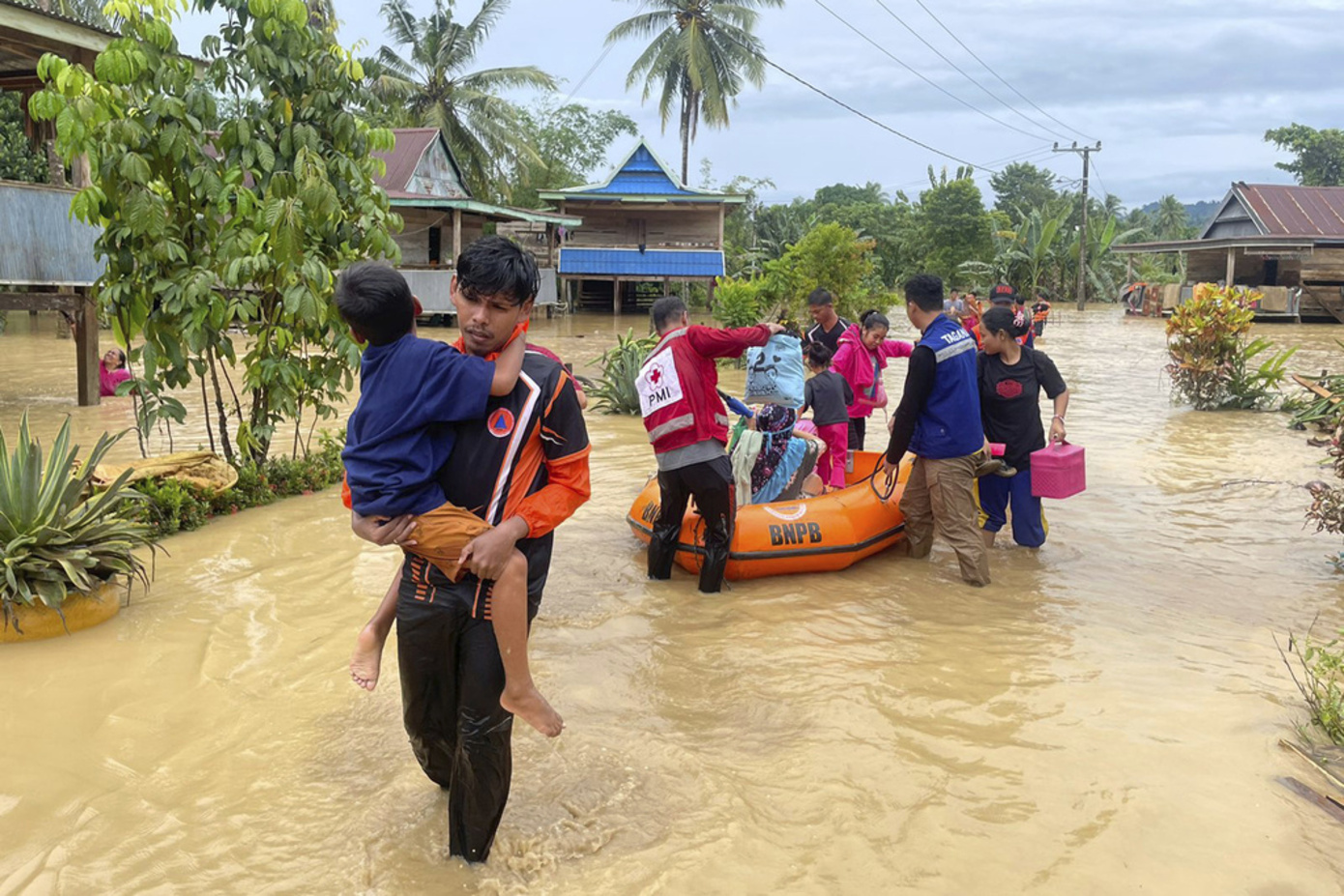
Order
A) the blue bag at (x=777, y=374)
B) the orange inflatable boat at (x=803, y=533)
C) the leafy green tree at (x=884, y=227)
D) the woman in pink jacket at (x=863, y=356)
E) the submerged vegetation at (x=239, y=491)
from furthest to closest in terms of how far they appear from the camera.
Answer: the leafy green tree at (x=884, y=227) → the woman in pink jacket at (x=863, y=356) → the submerged vegetation at (x=239, y=491) → the blue bag at (x=777, y=374) → the orange inflatable boat at (x=803, y=533)

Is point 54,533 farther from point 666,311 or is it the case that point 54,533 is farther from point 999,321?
point 999,321

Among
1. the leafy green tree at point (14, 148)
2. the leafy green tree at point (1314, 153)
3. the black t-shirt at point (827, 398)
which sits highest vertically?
the leafy green tree at point (1314, 153)

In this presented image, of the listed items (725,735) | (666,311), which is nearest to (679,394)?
(666,311)

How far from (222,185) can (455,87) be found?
2858 centimetres

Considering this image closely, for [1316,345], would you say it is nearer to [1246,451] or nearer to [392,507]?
[1246,451]

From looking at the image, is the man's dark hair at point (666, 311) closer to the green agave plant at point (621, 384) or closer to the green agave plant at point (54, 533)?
the green agave plant at point (54, 533)

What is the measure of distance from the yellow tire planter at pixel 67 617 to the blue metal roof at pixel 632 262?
1095 inches

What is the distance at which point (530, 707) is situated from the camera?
9.77ft

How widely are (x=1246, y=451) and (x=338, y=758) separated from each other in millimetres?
10158

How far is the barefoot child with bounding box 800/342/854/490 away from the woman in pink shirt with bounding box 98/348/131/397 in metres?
7.73

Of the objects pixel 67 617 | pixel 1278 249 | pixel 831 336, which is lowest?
pixel 67 617

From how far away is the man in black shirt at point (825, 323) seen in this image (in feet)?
26.9

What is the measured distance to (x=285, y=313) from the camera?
722cm

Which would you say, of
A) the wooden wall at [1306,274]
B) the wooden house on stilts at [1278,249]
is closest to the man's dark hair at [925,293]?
the wooden house on stilts at [1278,249]
